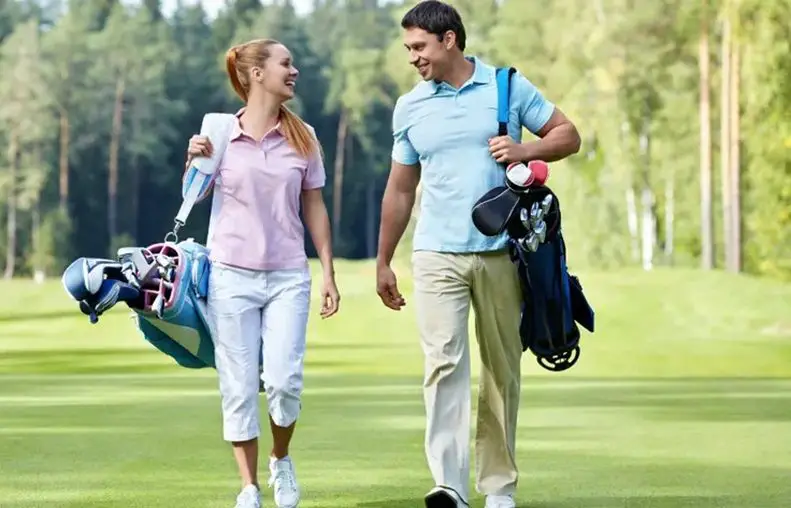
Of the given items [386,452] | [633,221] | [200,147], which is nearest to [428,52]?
[200,147]

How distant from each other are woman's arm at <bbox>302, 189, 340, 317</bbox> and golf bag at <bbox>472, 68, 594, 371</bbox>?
2.10ft

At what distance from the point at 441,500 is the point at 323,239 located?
1099 millimetres

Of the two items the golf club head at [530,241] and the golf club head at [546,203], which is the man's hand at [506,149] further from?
the golf club head at [530,241]

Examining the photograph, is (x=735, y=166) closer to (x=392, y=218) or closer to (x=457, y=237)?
(x=392, y=218)

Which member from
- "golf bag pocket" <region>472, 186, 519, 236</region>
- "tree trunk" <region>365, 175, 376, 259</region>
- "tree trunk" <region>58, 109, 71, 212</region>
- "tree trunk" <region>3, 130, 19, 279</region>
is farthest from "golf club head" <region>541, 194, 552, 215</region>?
"tree trunk" <region>365, 175, 376, 259</region>

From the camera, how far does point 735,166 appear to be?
47531 mm

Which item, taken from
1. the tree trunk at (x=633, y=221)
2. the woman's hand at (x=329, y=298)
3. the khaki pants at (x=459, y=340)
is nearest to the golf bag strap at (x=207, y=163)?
the woman's hand at (x=329, y=298)

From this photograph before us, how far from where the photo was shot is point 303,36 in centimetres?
9425

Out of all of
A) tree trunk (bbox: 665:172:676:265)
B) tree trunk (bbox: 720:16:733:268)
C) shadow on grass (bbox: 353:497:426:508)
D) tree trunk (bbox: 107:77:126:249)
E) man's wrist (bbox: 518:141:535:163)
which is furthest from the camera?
tree trunk (bbox: 107:77:126:249)

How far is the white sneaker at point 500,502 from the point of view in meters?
7.96

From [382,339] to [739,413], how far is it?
20646 millimetres

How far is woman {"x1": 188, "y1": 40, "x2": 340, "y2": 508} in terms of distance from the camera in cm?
783

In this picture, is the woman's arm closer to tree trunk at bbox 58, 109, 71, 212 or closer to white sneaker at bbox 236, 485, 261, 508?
white sneaker at bbox 236, 485, 261, 508

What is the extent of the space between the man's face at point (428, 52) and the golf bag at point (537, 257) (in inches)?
9.0
